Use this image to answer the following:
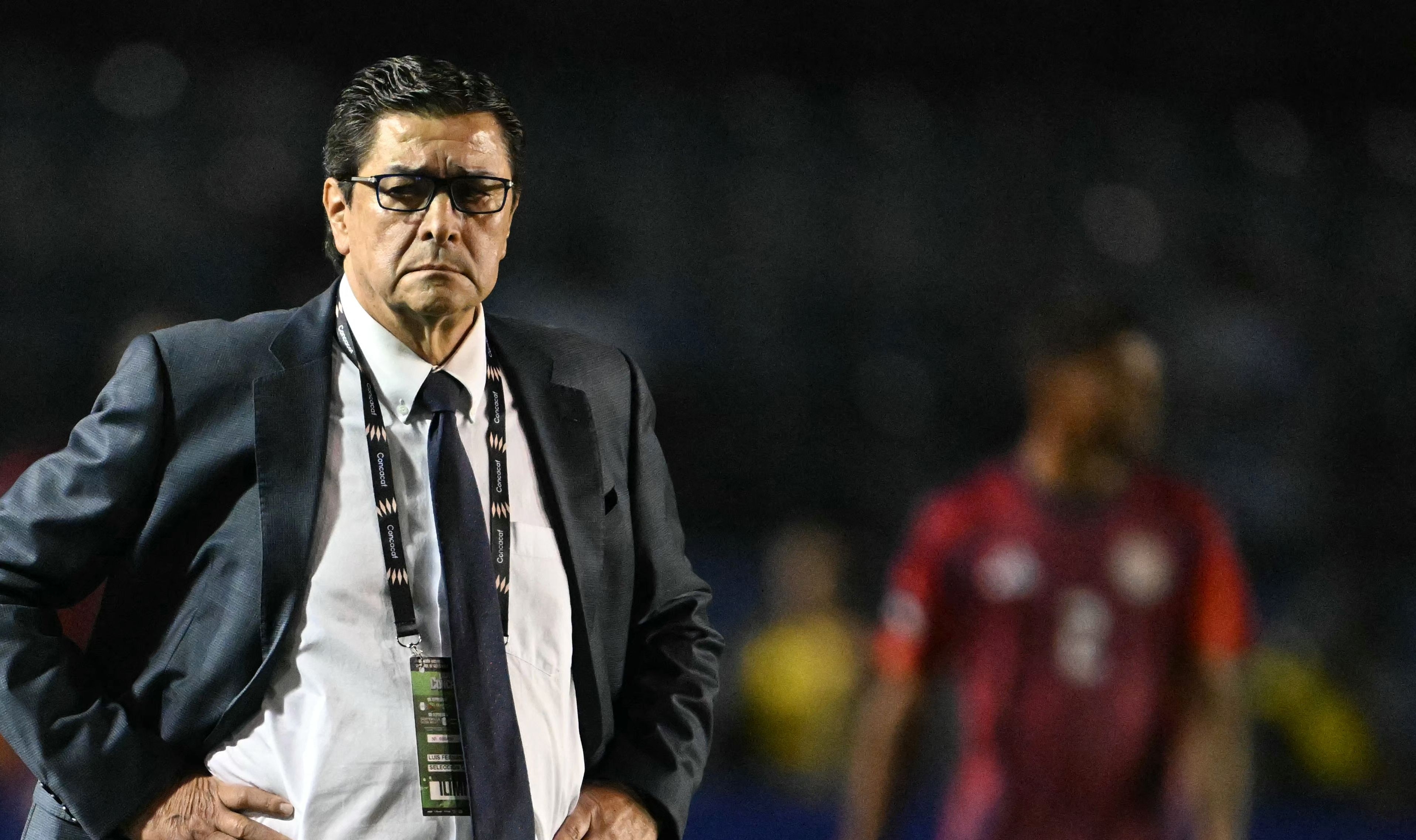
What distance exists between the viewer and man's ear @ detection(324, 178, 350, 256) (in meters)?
1.54

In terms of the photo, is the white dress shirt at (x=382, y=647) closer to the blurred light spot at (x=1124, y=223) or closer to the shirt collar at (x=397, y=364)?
the shirt collar at (x=397, y=364)

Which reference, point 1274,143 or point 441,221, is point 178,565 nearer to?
point 441,221

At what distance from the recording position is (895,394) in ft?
14.4

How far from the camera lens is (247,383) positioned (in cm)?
145

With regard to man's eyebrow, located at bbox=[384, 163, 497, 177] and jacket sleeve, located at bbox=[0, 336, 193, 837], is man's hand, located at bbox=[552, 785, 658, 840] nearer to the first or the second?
jacket sleeve, located at bbox=[0, 336, 193, 837]

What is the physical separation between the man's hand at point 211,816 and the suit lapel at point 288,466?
5.0 inches

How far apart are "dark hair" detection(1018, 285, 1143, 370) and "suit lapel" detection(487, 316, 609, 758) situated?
2.27m

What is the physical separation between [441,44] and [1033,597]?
2.43 m

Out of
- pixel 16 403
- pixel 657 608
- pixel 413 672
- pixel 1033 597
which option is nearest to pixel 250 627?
pixel 413 672

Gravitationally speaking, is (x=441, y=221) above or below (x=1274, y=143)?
below

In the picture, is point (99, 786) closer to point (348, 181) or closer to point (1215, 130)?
point (348, 181)

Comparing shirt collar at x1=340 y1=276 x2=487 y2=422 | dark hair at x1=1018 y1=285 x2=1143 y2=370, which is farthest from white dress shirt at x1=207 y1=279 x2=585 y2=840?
dark hair at x1=1018 y1=285 x2=1143 y2=370

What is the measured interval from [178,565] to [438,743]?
12.6 inches

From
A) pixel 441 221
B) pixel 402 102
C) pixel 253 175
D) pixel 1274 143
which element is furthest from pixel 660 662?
pixel 1274 143
